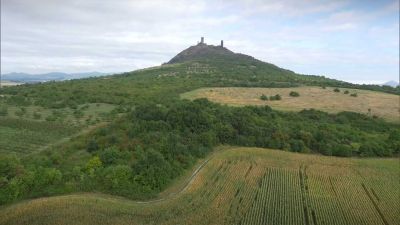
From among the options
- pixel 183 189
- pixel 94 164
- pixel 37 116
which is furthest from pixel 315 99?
pixel 94 164

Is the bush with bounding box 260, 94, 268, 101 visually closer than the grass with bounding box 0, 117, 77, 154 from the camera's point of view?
No

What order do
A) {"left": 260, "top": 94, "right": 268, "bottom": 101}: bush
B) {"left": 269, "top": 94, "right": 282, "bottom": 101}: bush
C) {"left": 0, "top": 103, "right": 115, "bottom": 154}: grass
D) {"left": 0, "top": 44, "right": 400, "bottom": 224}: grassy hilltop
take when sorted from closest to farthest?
{"left": 0, "top": 44, "right": 400, "bottom": 224}: grassy hilltop → {"left": 0, "top": 103, "right": 115, "bottom": 154}: grass → {"left": 260, "top": 94, "right": 268, "bottom": 101}: bush → {"left": 269, "top": 94, "right": 282, "bottom": 101}: bush

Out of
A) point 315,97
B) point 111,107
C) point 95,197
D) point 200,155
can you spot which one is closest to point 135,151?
point 200,155

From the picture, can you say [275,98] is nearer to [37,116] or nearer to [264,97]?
[264,97]

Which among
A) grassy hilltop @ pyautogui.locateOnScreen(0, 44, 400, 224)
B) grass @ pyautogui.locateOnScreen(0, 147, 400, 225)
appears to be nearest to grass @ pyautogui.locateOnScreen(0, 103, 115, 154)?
grassy hilltop @ pyautogui.locateOnScreen(0, 44, 400, 224)

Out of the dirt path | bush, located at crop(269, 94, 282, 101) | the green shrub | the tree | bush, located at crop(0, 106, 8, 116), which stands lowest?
the dirt path

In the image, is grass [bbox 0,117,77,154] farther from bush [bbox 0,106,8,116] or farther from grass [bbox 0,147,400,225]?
grass [bbox 0,147,400,225]
